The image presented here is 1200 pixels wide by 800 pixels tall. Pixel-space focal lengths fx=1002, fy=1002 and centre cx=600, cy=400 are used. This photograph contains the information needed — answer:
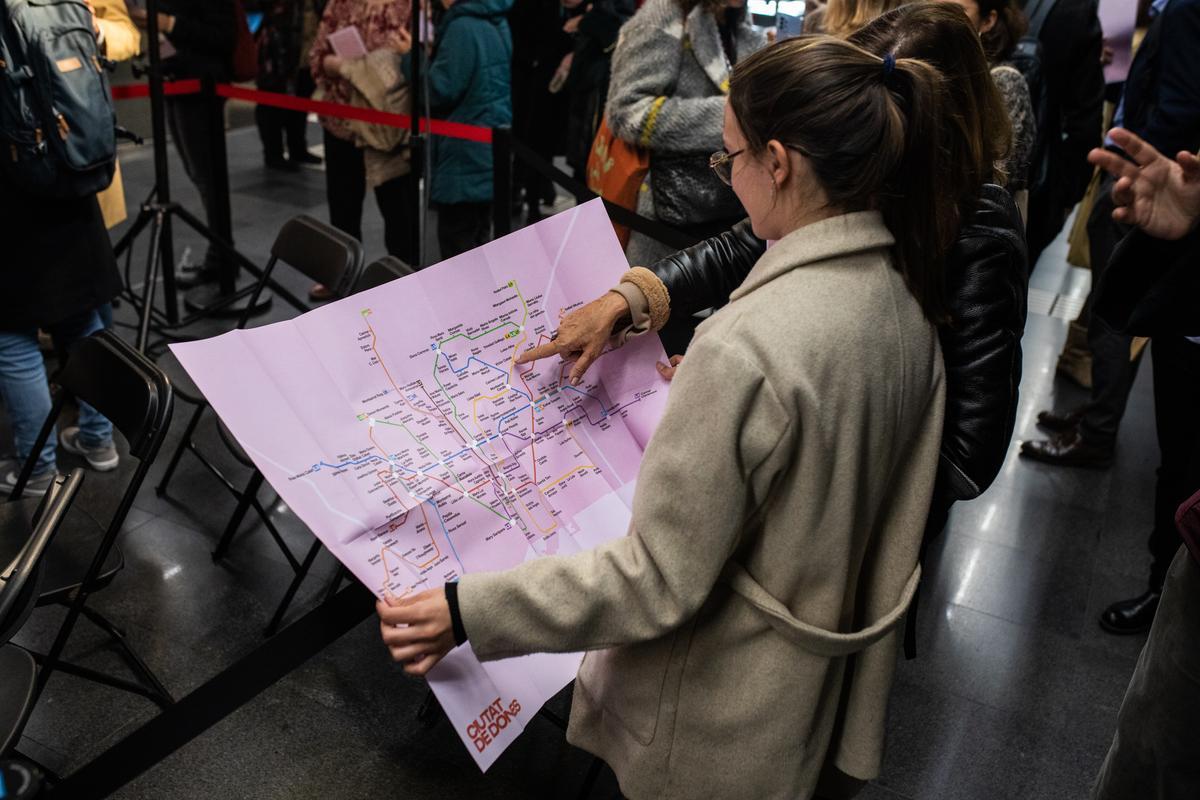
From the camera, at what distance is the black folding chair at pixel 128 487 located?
203 centimetres

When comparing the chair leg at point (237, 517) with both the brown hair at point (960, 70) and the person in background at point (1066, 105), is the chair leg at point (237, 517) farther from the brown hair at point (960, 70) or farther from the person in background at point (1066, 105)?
the person in background at point (1066, 105)

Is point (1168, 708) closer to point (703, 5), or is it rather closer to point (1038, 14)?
point (703, 5)

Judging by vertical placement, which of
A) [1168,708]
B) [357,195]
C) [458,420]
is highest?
[458,420]

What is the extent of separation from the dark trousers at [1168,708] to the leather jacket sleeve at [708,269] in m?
0.78

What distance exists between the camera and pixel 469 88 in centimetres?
417

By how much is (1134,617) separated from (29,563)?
2741 millimetres

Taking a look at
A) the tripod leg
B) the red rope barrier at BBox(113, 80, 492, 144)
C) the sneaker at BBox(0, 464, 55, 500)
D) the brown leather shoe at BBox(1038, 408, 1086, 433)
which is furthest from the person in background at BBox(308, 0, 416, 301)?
the brown leather shoe at BBox(1038, 408, 1086, 433)

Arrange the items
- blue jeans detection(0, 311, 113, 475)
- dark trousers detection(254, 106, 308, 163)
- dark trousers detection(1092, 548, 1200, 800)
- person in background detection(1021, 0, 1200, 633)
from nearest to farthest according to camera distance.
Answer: dark trousers detection(1092, 548, 1200, 800) → person in background detection(1021, 0, 1200, 633) → blue jeans detection(0, 311, 113, 475) → dark trousers detection(254, 106, 308, 163)

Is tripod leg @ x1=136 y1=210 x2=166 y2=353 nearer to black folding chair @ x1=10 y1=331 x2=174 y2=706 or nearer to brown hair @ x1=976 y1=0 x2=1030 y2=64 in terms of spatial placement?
black folding chair @ x1=10 y1=331 x2=174 y2=706

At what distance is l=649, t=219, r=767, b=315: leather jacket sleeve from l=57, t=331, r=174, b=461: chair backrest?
1098 millimetres

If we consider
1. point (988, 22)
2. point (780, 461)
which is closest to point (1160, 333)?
point (780, 461)

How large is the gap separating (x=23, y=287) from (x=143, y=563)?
863mm

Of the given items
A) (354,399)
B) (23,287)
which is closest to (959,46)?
(354,399)

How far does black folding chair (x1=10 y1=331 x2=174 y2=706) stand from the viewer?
2.03 metres
